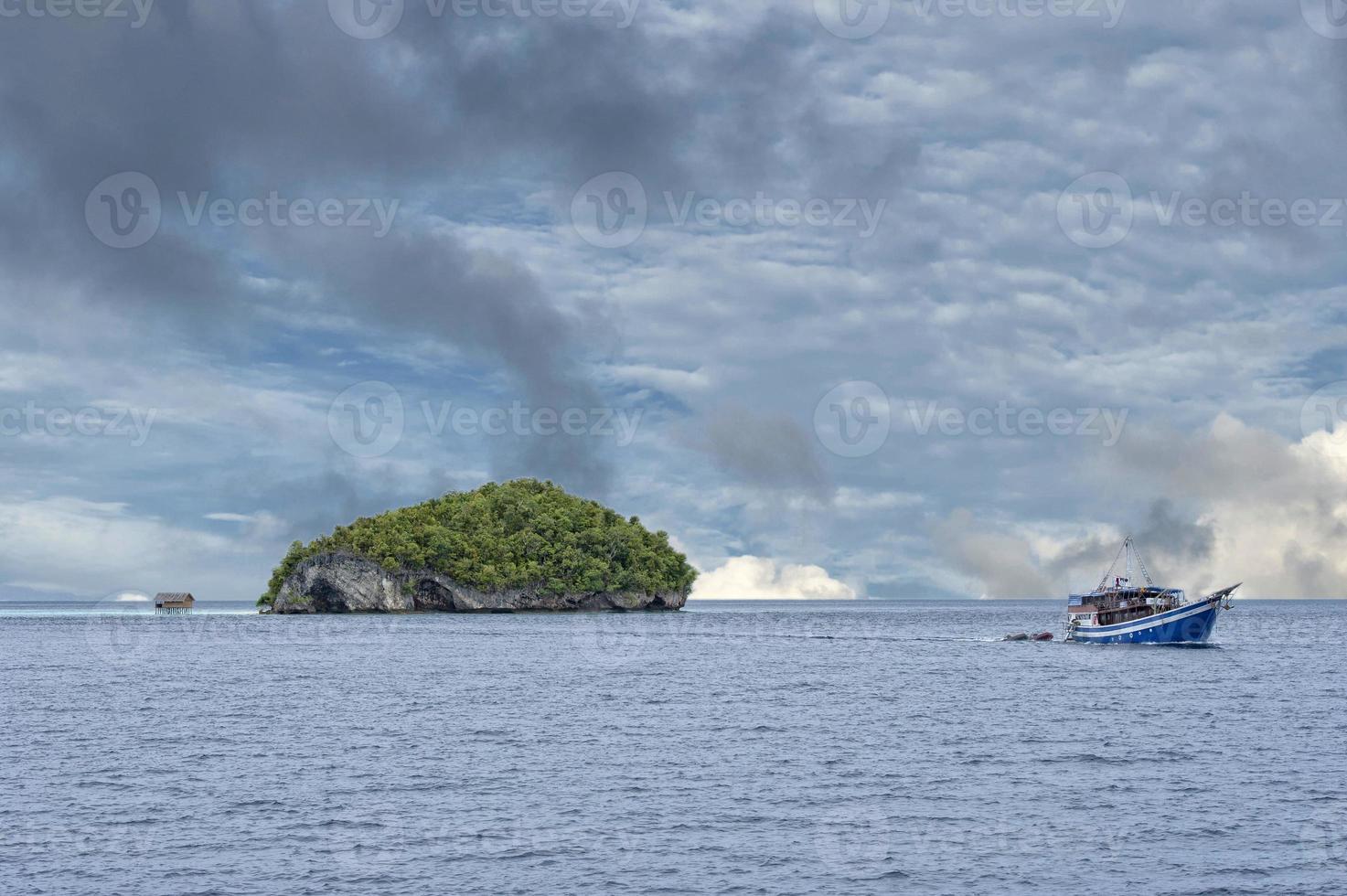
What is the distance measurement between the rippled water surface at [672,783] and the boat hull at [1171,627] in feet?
98.5

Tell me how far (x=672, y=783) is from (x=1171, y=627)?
9498 cm

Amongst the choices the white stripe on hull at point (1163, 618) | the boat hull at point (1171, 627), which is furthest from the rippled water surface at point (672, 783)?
the boat hull at point (1171, 627)

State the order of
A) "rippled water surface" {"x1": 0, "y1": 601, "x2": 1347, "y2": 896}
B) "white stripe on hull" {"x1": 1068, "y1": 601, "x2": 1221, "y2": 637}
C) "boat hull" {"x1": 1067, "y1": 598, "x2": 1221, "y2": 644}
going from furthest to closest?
"boat hull" {"x1": 1067, "y1": 598, "x2": 1221, "y2": 644}, "white stripe on hull" {"x1": 1068, "y1": 601, "x2": 1221, "y2": 637}, "rippled water surface" {"x1": 0, "y1": 601, "x2": 1347, "y2": 896}

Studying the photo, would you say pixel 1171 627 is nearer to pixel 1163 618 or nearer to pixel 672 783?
pixel 1163 618

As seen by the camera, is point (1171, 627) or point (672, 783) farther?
point (1171, 627)

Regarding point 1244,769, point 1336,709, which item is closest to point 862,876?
point 1244,769

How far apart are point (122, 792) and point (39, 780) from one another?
15.6 ft

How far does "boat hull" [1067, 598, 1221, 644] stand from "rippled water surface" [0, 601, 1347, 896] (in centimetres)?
3004

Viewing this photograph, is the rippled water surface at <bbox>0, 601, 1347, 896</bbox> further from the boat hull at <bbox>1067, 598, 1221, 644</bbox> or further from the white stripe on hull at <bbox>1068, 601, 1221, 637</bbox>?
the boat hull at <bbox>1067, 598, 1221, 644</bbox>

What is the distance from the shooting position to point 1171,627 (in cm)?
12019

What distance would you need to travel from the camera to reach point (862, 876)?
2950 cm

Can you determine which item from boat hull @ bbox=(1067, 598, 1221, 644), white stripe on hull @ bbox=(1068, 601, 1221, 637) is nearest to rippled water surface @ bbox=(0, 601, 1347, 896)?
white stripe on hull @ bbox=(1068, 601, 1221, 637)

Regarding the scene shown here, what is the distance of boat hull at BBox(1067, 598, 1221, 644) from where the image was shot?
120m

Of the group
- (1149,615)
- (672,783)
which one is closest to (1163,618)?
(1149,615)
